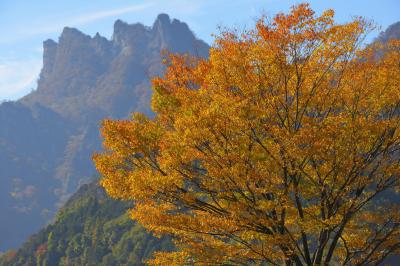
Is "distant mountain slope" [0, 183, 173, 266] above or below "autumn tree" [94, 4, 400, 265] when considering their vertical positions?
above

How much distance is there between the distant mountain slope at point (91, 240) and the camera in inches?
5118

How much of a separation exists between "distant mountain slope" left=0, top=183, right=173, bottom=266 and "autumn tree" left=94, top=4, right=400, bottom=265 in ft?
365

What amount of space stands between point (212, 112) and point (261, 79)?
150 cm

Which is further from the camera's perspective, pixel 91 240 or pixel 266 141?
pixel 91 240

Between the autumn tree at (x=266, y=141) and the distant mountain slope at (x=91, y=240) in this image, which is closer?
the autumn tree at (x=266, y=141)

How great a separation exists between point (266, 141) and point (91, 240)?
461ft

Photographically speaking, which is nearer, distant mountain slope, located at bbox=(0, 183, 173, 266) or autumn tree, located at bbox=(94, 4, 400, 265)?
autumn tree, located at bbox=(94, 4, 400, 265)

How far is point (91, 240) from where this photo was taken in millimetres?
145125

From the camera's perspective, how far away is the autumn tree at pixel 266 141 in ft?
38.8

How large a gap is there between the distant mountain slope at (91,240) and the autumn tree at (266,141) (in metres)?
111

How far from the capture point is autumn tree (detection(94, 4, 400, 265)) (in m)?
11.8

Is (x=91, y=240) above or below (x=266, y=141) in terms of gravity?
above

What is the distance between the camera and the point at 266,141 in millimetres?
12352

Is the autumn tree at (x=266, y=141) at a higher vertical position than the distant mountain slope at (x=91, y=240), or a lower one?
lower
